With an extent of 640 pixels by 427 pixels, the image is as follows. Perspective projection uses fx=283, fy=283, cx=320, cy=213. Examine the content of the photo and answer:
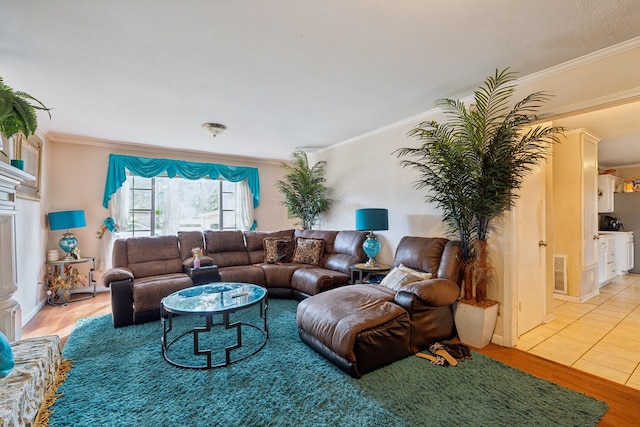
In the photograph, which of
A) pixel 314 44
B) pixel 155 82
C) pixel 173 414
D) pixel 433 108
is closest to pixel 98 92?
pixel 155 82

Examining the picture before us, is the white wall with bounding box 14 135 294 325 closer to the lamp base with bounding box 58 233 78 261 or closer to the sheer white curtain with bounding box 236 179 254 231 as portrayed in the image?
the lamp base with bounding box 58 233 78 261

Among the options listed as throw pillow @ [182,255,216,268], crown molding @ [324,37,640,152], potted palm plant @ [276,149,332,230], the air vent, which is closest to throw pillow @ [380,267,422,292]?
crown molding @ [324,37,640,152]

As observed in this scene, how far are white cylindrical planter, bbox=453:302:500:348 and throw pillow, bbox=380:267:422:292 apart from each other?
495mm

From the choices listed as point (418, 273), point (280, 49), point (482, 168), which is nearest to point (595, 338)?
point (418, 273)

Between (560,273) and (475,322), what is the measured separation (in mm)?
2585

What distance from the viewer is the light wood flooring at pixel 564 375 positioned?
5.77 feet

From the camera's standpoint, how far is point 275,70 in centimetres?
246

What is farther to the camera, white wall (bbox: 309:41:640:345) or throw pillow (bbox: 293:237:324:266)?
throw pillow (bbox: 293:237:324:266)

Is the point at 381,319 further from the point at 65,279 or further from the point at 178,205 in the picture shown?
the point at 178,205

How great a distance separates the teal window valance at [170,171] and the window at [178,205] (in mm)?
225

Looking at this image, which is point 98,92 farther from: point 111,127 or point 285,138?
point 285,138

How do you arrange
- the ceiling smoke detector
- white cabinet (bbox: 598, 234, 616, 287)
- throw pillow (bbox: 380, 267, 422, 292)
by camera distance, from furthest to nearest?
white cabinet (bbox: 598, 234, 616, 287), the ceiling smoke detector, throw pillow (bbox: 380, 267, 422, 292)

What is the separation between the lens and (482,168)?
101 inches

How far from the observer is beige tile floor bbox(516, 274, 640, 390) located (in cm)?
231
